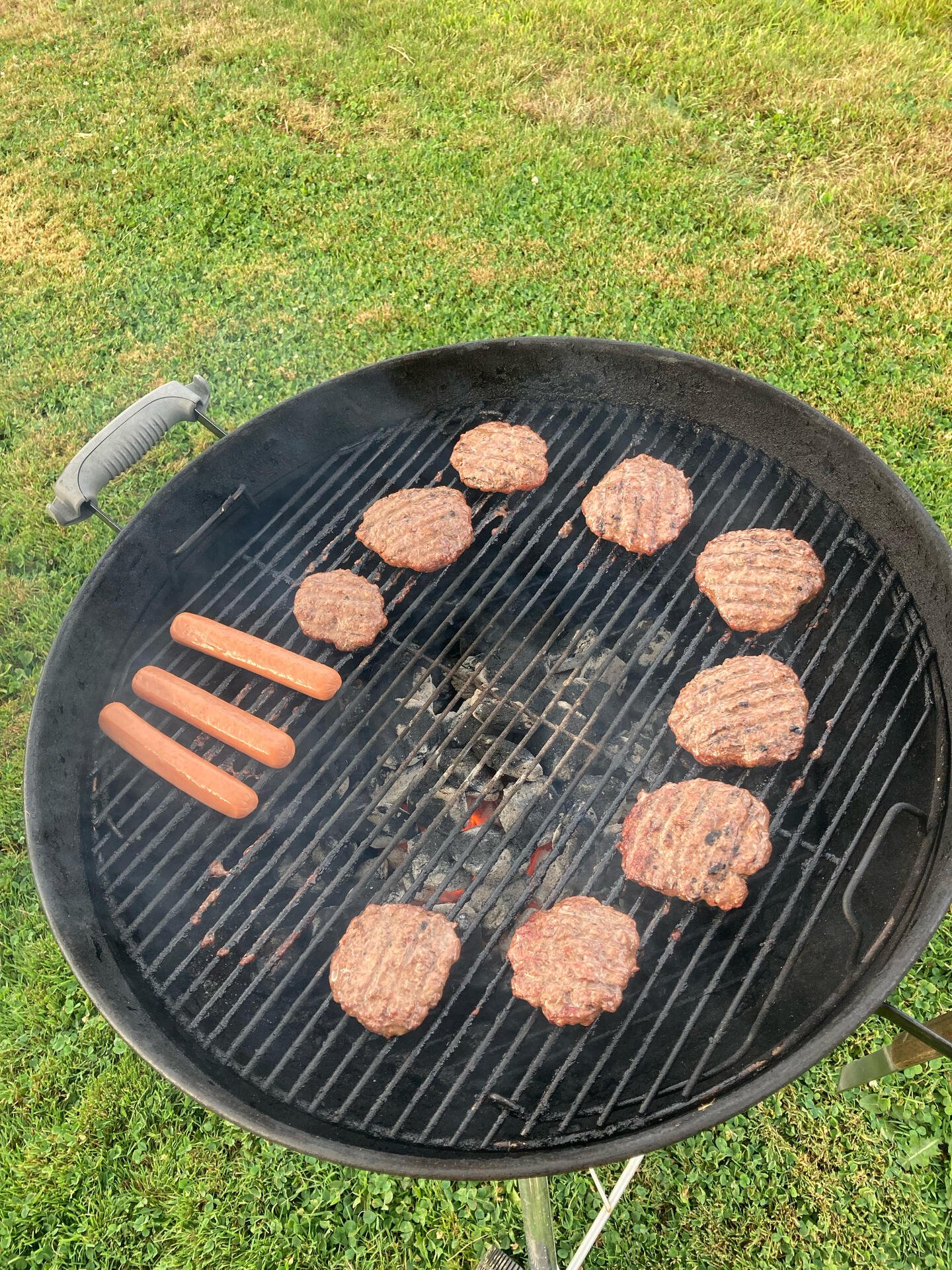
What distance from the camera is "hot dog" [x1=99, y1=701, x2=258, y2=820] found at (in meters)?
3.08

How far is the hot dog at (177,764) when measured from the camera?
3078 mm

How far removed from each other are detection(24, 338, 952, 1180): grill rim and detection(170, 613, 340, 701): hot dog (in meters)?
0.31

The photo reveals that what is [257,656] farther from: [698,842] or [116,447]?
[698,842]

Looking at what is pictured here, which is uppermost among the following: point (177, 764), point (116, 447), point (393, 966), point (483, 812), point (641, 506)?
point (116, 447)

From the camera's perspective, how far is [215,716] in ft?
10.7

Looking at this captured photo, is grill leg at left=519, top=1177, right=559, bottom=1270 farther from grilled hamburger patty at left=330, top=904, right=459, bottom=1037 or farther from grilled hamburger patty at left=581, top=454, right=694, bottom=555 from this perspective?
grilled hamburger patty at left=581, top=454, right=694, bottom=555

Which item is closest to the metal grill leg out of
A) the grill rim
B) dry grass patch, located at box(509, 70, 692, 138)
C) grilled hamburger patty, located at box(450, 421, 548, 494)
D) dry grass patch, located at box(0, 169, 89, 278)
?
the grill rim

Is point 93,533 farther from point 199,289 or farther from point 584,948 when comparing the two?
point 584,948

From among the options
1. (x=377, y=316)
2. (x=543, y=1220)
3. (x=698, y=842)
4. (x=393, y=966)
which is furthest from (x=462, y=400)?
(x=543, y=1220)

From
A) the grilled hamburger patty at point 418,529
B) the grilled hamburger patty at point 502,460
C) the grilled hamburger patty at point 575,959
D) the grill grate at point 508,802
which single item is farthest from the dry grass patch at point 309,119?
the grilled hamburger patty at point 575,959

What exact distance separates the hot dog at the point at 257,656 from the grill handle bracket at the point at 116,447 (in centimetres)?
50

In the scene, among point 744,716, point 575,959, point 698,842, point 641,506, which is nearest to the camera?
point 575,959

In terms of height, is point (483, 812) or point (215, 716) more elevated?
point (215, 716)

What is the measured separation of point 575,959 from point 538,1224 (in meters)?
0.95
